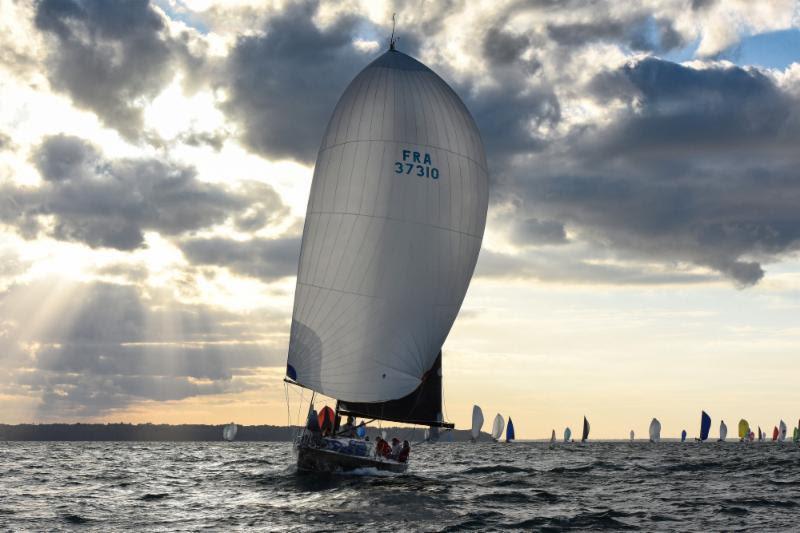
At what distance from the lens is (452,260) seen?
3794 centimetres

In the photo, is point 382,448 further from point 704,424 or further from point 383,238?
point 704,424

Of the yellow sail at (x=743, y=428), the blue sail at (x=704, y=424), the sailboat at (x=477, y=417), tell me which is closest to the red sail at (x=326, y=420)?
the sailboat at (x=477, y=417)

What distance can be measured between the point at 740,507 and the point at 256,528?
1723 cm

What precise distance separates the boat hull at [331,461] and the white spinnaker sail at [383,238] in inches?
94.0

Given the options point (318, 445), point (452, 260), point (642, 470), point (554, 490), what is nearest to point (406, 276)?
point (452, 260)

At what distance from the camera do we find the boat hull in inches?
1410

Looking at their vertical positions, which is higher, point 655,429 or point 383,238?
point 383,238

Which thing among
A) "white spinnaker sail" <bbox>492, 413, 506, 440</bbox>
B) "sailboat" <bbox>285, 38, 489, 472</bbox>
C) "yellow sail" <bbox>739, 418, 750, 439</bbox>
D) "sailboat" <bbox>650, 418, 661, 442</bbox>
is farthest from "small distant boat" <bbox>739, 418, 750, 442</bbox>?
"sailboat" <bbox>285, 38, 489, 472</bbox>

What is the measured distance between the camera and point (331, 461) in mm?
36000

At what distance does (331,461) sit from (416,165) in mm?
→ 12815

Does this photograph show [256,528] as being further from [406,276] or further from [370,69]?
[370,69]

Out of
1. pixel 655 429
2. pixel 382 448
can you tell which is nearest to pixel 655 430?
pixel 655 429

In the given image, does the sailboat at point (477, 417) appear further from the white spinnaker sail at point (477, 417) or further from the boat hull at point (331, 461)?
the boat hull at point (331, 461)

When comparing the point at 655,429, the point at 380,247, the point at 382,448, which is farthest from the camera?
the point at 655,429
